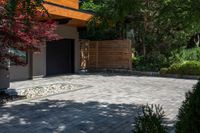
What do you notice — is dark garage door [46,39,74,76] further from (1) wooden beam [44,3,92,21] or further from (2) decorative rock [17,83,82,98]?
(2) decorative rock [17,83,82,98]

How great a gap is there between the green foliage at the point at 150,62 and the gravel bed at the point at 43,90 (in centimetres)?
886

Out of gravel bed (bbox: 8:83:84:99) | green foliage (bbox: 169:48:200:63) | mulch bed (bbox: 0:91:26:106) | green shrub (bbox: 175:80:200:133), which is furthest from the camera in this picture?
green foliage (bbox: 169:48:200:63)

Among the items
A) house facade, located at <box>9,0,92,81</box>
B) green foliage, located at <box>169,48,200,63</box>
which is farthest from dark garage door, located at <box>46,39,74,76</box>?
green foliage, located at <box>169,48,200,63</box>

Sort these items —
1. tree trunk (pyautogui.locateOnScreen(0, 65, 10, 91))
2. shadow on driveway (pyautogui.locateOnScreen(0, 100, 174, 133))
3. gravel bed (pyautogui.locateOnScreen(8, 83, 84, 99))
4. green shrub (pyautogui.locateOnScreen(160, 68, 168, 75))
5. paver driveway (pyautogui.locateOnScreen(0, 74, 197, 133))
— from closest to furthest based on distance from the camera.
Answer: shadow on driveway (pyautogui.locateOnScreen(0, 100, 174, 133)) < paver driveway (pyautogui.locateOnScreen(0, 74, 197, 133)) < tree trunk (pyautogui.locateOnScreen(0, 65, 10, 91)) < gravel bed (pyautogui.locateOnScreen(8, 83, 84, 99)) < green shrub (pyautogui.locateOnScreen(160, 68, 168, 75))

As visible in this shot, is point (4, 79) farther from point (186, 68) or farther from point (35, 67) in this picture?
point (186, 68)

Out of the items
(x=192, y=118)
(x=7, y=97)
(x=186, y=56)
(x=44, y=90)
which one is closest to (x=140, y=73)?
(x=186, y=56)

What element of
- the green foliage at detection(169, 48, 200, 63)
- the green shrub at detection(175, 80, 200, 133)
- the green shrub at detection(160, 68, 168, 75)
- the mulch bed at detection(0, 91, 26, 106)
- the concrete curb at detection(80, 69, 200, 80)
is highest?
the green foliage at detection(169, 48, 200, 63)

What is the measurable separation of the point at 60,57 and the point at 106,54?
11.9 ft

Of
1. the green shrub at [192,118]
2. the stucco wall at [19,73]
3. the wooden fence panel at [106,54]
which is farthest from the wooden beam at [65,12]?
the green shrub at [192,118]

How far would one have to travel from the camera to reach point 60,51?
22500 mm

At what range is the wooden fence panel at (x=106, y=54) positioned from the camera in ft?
78.4

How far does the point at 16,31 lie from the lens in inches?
406

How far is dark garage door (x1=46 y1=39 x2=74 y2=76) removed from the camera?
70.1 feet

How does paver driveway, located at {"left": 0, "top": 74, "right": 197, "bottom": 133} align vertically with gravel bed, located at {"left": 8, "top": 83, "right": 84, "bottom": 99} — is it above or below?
below
